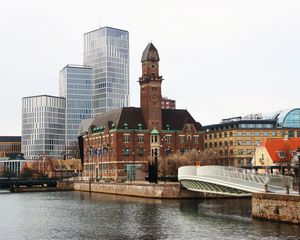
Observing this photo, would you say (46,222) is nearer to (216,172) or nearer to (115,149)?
(216,172)

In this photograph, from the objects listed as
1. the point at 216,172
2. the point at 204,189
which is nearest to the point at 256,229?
the point at 216,172

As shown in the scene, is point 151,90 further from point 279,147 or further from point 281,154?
point 281,154

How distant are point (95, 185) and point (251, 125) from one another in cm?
7002

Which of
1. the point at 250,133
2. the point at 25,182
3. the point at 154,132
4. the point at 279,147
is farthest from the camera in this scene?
the point at 250,133

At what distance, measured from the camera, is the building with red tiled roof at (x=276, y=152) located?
123894 mm

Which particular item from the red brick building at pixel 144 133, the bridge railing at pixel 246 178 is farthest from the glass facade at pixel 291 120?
the bridge railing at pixel 246 178

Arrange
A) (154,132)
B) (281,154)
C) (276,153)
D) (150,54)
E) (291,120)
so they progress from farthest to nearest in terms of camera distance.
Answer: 1. (291,120)
2. (150,54)
3. (154,132)
4. (276,153)
5. (281,154)

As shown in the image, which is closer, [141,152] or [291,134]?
[141,152]

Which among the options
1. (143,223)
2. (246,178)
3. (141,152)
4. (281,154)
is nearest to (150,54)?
(141,152)

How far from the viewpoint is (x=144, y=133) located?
16512 centimetres

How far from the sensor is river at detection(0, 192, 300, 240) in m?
54.8

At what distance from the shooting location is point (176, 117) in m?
174

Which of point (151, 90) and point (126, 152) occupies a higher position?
point (151, 90)

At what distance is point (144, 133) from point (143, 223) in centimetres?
10138
